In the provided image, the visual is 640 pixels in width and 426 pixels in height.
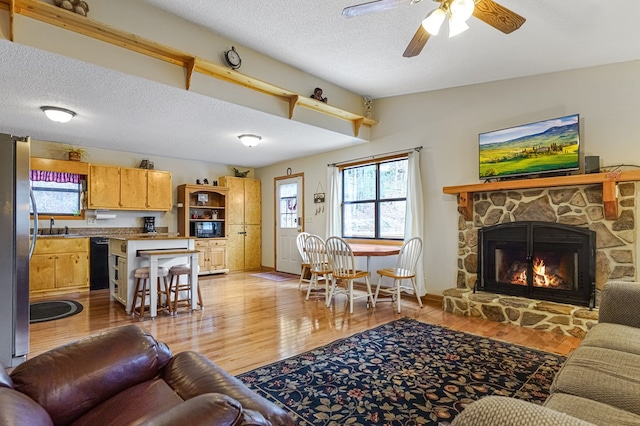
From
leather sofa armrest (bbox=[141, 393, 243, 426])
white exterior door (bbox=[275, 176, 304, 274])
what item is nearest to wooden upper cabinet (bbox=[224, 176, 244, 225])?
white exterior door (bbox=[275, 176, 304, 274])

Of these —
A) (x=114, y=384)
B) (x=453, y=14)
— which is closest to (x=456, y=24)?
(x=453, y=14)

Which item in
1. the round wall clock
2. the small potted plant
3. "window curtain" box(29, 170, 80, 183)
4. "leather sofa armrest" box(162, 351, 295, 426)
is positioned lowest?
"leather sofa armrest" box(162, 351, 295, 426)

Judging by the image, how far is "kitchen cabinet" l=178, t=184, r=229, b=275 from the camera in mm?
6555

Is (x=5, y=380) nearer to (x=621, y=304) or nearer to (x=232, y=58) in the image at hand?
(x=621, y=304)

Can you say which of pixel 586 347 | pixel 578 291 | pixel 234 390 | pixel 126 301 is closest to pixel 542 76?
pixel 578 291

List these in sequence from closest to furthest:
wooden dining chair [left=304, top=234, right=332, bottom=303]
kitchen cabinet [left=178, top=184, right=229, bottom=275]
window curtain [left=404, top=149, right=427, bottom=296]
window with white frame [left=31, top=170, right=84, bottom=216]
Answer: wooden dining chair [left=304, top=234, right=332, bottom=303]
window curtain [left=404, top=149, right=427, bottom=296]
window with white frame [left=31, top=170, right=84, bottom=216]
kitchen cabinet [left=178, top=184, right=229, bottom=275]

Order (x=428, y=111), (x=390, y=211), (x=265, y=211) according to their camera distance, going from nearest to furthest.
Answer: (x=428, y=111)
(x=390, y=211)
(x=265, y=211)

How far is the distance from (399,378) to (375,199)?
3400 mm

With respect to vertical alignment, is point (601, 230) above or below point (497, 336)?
above

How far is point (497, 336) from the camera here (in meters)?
3.12

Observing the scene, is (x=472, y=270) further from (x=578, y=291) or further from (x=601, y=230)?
(x=601, y=230)

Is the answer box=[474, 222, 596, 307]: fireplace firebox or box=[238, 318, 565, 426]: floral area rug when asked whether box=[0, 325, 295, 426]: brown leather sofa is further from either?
box=[474, 222, 596, 307]: fireplace firebox

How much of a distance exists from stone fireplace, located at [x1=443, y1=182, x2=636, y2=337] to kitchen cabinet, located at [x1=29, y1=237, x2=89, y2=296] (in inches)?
216

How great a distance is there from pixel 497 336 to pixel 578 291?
1.09 m
